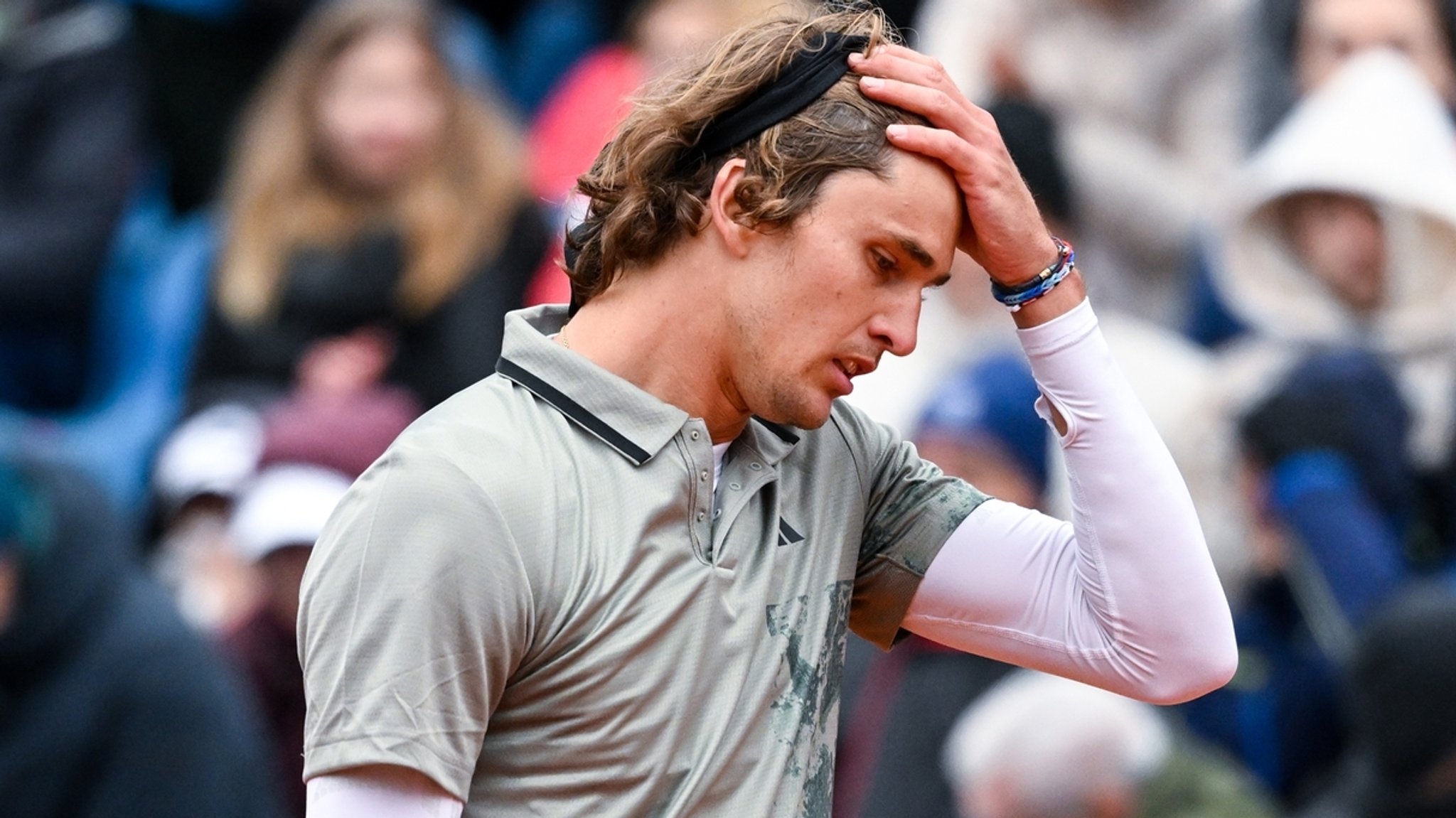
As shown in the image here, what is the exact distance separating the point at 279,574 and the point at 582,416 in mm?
3099

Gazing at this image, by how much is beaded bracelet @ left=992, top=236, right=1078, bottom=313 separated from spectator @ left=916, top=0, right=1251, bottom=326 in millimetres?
3549

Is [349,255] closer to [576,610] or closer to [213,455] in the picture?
[213,455]

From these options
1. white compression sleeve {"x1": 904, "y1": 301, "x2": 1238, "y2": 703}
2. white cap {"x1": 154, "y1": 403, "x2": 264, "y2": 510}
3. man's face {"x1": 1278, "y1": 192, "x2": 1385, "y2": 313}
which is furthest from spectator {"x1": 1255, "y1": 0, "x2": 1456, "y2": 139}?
white compression sleeve {"x1": 904, "y1": 301, "x2": 1238, "y2": 703}

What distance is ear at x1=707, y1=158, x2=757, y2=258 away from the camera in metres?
1.90

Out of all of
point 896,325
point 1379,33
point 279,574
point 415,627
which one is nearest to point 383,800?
point 415,627

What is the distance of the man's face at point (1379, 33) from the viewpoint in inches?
212

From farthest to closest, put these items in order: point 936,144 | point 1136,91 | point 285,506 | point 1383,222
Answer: point 1136,91, point 1383,222, point 285,506, point 936,144

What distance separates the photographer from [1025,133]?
5293 millimetres

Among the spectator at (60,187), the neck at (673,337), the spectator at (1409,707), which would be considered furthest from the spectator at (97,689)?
the neck at (673,337)

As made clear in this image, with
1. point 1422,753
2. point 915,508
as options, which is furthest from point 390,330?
point 915,508

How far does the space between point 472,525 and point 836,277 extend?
0.40m

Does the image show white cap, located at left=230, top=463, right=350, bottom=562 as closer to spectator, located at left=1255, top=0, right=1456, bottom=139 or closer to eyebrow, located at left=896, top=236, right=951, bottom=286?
spectator, located at left=1255, top=0, right=1456, bottom=139

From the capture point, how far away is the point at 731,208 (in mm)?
1911

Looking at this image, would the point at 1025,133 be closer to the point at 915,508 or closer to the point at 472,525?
the point at 915,508
